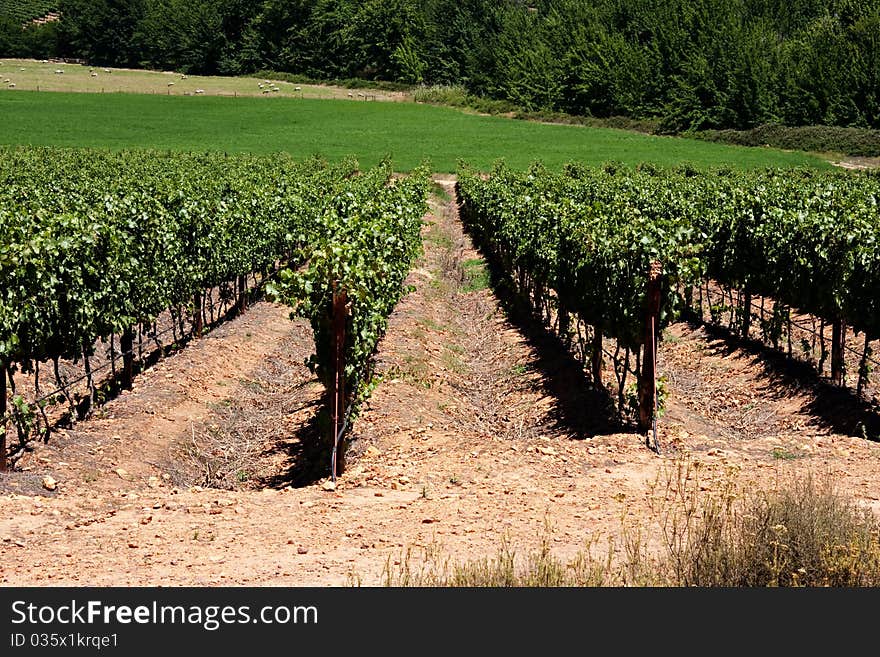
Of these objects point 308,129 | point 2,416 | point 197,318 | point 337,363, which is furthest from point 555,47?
point 2,416

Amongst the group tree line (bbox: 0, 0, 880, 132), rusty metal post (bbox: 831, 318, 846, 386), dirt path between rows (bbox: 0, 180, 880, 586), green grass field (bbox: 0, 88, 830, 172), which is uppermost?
tree line (bbox: 0, 0, 880, 132)

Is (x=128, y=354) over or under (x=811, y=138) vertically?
under

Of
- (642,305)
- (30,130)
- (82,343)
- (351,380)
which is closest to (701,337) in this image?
(642,305)

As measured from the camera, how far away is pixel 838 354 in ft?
48.4

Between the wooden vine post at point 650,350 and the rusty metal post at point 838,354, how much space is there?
3763 millimetres

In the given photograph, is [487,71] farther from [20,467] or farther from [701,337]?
[20,467]

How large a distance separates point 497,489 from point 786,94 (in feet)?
219

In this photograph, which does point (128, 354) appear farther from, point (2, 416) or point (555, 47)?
point (555, 47)

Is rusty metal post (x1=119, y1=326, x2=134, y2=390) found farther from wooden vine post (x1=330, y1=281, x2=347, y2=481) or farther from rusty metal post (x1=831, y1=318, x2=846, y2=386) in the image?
rusty metal post (x1=831, y1=318, x2=846, y2=386)

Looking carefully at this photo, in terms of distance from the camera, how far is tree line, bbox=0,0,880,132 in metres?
70.5

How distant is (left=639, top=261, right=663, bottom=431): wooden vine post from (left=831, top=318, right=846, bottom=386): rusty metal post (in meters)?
3.76

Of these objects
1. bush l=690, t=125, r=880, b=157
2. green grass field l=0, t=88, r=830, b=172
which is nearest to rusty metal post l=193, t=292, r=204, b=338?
green grass field l=0, t=88, r=830, b=172

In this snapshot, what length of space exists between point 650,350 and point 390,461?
3.44m

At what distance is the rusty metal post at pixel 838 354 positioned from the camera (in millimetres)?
14664
